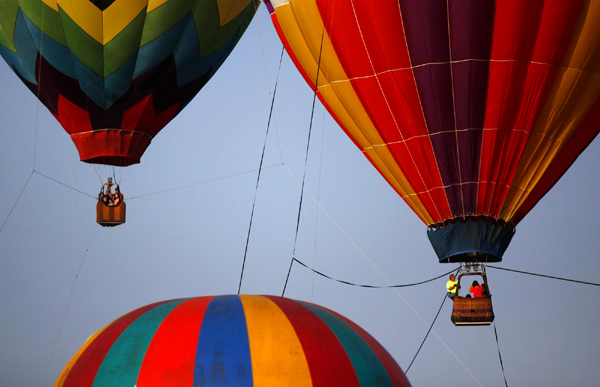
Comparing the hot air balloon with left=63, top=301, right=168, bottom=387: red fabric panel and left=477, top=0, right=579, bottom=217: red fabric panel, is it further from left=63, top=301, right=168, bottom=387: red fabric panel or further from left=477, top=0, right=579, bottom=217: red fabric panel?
left=63, top=301, right=168, bottom=387: red fabric panel

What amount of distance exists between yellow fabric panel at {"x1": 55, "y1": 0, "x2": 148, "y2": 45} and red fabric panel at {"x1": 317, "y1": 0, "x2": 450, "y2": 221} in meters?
2.74

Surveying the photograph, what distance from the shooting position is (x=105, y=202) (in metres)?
11.8

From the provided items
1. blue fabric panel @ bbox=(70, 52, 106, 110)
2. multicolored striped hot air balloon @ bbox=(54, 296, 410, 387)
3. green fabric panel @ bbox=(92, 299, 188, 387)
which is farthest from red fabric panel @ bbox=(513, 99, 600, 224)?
green fabric panel @ bbox=(92, 299, 188, 387)

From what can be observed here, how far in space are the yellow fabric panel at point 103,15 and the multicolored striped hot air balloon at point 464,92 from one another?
74.8 inches

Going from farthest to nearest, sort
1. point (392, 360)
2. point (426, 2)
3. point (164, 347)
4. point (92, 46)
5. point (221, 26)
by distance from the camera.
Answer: point (221, 26) < point (92, 46) < point (426, 2) < point (392, 360) < point (164, 347)

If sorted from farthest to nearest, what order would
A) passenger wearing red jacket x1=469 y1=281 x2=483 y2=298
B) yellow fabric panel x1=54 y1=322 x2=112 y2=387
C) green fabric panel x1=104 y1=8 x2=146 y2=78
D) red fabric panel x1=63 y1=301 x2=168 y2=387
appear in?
green fabric panel x1=104 y1=8 x2=146 y2=78 < passenger wearing red jacket x1=469 y1=281 x2=483 y2=298 < yellow fabric panel x1=54 y1=322 x2=112 y2=387 < red fabric panel x1=63 y1=301 x2=168 y2=387

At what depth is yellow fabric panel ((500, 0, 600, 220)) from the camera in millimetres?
9297

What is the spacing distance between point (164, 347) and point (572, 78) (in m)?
6.31

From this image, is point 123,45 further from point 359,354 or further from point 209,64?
point 359,354

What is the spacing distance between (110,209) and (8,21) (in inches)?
110

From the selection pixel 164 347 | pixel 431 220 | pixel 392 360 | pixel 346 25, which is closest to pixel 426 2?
pixel 346 25

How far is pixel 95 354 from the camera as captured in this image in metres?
5.00

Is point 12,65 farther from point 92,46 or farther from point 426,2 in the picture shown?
point 426,2

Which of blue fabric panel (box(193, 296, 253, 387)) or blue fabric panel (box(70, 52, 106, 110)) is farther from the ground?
blue fabric panel (box(70, 52, 106, 110))
